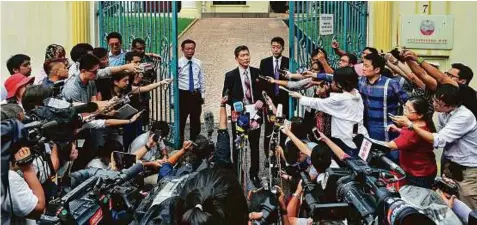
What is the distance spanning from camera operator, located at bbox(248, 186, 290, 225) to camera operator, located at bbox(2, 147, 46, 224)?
1.04 meters

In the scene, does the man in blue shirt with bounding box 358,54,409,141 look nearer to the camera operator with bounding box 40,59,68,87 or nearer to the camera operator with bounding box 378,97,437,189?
the camera operator with bounding box 378,97,437,189

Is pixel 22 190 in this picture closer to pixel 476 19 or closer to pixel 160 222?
pixel 160 222

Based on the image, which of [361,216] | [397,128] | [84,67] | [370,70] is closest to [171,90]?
[84,67]

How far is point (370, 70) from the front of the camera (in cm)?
585

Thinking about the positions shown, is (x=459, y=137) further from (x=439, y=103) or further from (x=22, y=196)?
(x=22, y=196)

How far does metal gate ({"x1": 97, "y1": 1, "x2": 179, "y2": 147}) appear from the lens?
8.24m

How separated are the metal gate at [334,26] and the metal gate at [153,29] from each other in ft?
4.98

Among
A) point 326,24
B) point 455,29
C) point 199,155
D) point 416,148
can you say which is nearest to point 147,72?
point 199,155

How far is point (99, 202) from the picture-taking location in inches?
142

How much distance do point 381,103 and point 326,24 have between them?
2782 mm

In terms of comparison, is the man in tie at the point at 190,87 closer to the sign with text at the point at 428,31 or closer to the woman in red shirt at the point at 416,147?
the sign with text at the point at 428,31

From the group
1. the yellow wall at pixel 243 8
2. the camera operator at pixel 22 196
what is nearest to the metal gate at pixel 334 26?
the camera operator at pixel 22 196

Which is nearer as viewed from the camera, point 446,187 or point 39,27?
point 446,187

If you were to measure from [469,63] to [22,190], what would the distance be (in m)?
5.77
